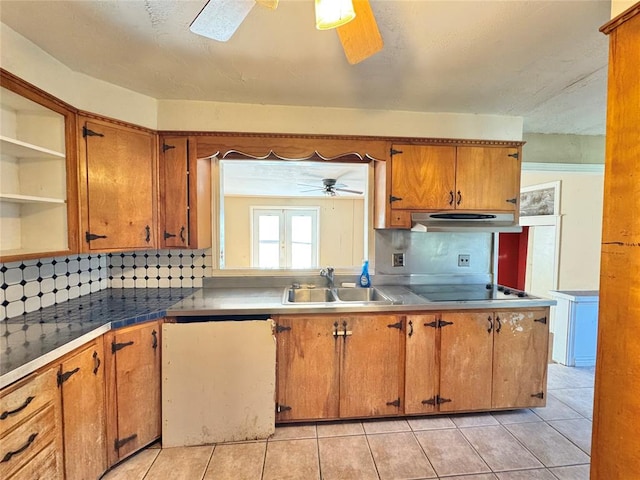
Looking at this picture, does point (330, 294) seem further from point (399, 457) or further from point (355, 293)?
point (399, 457)

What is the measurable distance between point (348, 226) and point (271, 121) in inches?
172

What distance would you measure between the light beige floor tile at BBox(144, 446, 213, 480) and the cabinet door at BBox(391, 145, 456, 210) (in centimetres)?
202

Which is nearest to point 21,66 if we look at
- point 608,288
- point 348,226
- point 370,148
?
point 370,148

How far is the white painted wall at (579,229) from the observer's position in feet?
12.5

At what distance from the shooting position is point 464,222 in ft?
7.57

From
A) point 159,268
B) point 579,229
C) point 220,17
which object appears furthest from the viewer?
point 579,229

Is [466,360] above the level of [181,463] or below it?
above

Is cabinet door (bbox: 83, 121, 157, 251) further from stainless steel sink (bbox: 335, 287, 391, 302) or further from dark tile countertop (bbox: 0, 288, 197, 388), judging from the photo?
stainless steel sink (bbox: 335, 287, 391, 302)

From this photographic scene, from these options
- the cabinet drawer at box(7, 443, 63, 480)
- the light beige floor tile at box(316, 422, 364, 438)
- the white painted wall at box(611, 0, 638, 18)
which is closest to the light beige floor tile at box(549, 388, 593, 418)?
the light beige floor tile at box(316, 422, 364, 438)

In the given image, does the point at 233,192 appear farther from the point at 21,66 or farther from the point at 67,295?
the point at 21,66

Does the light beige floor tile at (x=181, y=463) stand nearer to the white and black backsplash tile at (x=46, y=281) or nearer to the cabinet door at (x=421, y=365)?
the white and black backsplash tile at (x=46, y=281)

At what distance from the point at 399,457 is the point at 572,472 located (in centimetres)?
94

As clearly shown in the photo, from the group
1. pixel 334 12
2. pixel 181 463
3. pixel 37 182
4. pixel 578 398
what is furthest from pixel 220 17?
pixel 578 398

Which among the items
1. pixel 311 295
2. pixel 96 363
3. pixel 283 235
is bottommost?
pixel 96 363
